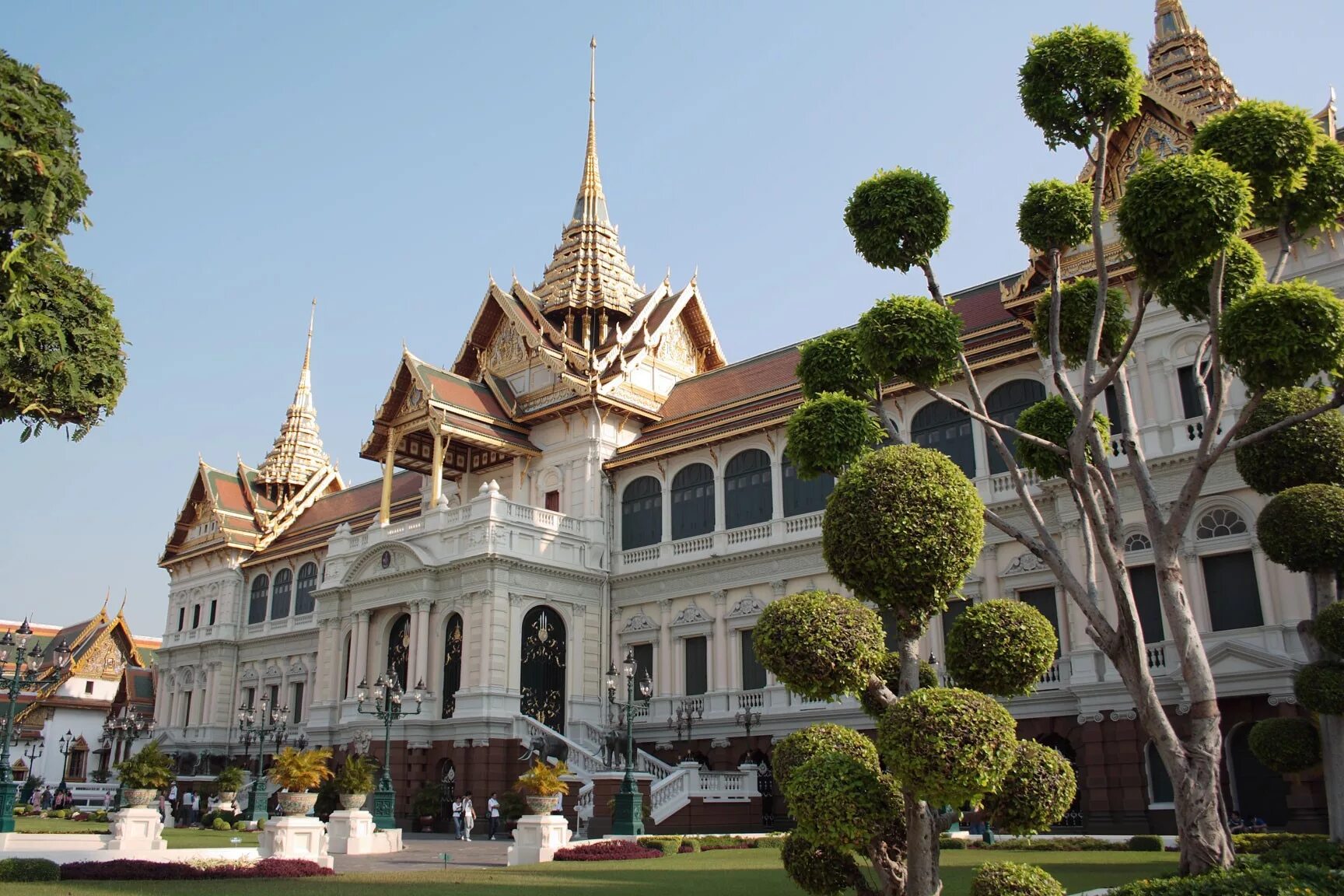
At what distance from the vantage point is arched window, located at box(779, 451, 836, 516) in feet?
93.5

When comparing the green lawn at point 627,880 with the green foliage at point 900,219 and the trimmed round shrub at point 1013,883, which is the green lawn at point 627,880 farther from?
the green foliage at point 900,219

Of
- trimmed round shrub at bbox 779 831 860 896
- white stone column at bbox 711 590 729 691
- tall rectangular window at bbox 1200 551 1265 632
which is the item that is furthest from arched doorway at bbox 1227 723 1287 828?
trimmed round shrub at bbox 779 831 860 896

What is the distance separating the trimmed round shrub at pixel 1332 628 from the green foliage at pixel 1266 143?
15.9 ft

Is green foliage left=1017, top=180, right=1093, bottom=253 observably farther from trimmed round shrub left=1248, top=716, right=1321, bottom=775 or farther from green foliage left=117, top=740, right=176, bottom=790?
green foliage left=117, top=740, right=176, bottom=790

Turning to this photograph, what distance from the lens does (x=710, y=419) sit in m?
32.0

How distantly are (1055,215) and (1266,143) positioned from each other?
2295mm

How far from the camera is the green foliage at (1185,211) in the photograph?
10.7m

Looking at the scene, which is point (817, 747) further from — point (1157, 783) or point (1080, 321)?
point (1157, 783)

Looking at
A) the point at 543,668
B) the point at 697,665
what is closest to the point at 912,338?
the point at 697,665

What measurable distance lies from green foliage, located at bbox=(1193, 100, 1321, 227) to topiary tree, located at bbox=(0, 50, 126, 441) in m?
11.5

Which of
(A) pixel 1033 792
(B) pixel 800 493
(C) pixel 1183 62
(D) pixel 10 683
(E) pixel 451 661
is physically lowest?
(A) pixel 1033 792

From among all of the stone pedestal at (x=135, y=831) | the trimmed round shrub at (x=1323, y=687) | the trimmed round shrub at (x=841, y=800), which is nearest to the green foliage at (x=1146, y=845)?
the trimmed round shrub at (x=1323, y=687)

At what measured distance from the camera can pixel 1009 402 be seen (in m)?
25.6

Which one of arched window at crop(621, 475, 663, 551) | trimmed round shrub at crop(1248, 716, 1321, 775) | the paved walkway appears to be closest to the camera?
trimmed round shrub at crop(1248, 716, 1321, 775)
